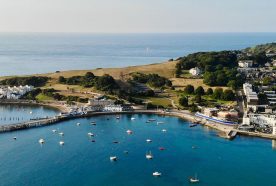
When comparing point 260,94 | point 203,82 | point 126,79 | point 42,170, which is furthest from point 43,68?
point 42,170

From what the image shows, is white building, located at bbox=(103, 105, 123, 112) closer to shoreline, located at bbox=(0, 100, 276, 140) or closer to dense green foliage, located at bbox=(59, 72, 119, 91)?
shoreline, located at bbox=(0, 100, 276, 140)

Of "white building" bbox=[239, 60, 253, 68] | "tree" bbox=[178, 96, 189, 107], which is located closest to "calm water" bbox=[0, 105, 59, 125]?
"tree" bbox=[178, 96, 189, 107]

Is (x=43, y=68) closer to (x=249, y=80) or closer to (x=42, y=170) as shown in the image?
(x=249, y=80)

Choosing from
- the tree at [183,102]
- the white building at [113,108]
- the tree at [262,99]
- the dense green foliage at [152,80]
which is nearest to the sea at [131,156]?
the white building at [113,108]

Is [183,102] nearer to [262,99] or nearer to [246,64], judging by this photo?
[262,99]

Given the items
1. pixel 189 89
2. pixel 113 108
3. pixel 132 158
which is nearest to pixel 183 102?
pixel 189 89

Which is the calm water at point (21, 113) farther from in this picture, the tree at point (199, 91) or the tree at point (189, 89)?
the tree at point (199, 91)
